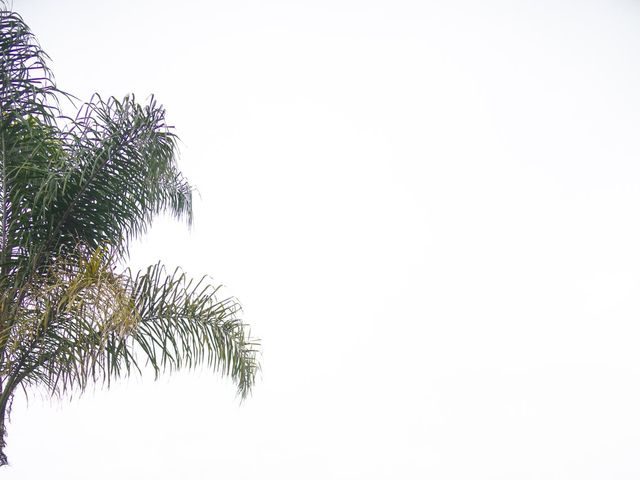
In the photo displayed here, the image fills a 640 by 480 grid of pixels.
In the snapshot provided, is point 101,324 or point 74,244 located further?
point 74,244

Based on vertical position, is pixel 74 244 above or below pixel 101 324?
above

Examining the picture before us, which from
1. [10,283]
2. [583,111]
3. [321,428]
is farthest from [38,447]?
[583,111]

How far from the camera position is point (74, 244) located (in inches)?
109

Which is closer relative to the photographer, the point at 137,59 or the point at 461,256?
the point at 461,256

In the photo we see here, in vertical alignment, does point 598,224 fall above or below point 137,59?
Answer: below

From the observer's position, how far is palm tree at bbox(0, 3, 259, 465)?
7.76 ft

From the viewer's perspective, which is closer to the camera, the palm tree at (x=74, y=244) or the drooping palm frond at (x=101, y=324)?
the drooping palm frond at (x=101, y=324)

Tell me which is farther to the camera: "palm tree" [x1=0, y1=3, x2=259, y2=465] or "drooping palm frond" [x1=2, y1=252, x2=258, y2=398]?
"palm tree" [x1=0, y1=3, x2=259, y2=465]

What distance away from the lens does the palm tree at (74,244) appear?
2.37m

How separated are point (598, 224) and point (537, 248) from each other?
1239 millimetres

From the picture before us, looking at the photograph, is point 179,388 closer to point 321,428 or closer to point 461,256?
point 321,428

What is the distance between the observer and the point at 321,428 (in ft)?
26.3

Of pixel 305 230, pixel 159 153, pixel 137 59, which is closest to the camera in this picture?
pixel 159 153

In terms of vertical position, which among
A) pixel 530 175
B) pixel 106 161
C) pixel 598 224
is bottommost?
pixel 106 161
